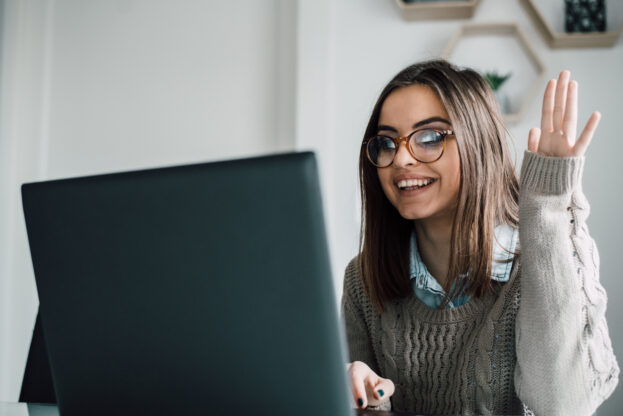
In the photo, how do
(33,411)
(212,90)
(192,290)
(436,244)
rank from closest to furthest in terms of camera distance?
(192,290)
(33,411)
(436,244)
(212,90)

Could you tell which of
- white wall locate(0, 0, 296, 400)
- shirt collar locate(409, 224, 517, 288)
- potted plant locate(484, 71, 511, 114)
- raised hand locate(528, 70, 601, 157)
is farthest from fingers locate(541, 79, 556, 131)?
white wall locate(0, 0, 296, 400)

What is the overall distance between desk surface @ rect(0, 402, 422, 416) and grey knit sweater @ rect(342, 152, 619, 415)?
31cm

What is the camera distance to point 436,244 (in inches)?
46.4

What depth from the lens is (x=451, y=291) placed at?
110cm

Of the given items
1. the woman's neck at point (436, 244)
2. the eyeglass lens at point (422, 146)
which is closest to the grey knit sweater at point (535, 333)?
the woman's neck at point (436, 244)

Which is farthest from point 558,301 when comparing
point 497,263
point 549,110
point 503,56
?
point 503,56

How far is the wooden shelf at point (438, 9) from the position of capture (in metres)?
2.12

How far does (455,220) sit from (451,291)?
16cm

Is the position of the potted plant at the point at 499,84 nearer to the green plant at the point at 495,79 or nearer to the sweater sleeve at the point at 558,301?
the green plant at the point at 495,79

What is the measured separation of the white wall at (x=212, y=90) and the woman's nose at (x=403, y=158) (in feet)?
3.56

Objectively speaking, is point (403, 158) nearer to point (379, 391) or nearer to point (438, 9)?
point (379, 391)

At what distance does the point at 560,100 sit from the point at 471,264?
374mm

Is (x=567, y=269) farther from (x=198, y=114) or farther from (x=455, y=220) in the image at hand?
(x=198, y=114)

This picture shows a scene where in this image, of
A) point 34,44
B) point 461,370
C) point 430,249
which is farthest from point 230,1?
point 461,370
